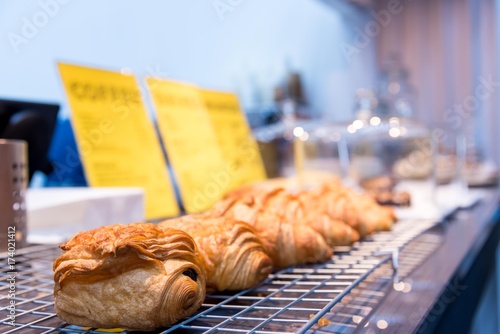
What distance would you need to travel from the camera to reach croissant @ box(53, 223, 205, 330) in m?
0.69

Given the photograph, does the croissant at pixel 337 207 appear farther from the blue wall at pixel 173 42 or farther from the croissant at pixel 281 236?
the blue wall at pixel 173 42

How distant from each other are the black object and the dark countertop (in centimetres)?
115

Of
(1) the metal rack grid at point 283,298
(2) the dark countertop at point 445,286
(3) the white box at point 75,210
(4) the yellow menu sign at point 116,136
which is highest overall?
(4) the yellow menu sign at point 116,136

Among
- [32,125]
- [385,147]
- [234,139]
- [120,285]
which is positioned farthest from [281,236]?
[234,139]

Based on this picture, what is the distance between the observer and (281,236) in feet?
3.46

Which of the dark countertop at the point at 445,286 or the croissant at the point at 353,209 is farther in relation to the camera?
the croissant at the point at 353,209

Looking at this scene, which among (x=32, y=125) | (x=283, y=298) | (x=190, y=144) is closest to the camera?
(x=283, y=298)

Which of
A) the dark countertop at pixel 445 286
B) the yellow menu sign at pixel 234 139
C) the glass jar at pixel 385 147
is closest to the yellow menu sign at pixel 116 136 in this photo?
the yellow menu sign at pixel 234 139

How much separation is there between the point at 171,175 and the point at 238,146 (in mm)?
371

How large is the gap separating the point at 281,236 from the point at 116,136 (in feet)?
2.98

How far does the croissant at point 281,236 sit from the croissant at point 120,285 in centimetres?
32

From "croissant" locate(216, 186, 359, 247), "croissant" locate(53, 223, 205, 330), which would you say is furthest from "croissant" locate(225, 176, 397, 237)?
"croissant" locate(53, 223, 205, 330)

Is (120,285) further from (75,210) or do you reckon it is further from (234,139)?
(234,139)

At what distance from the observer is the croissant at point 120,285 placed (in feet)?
2.26
